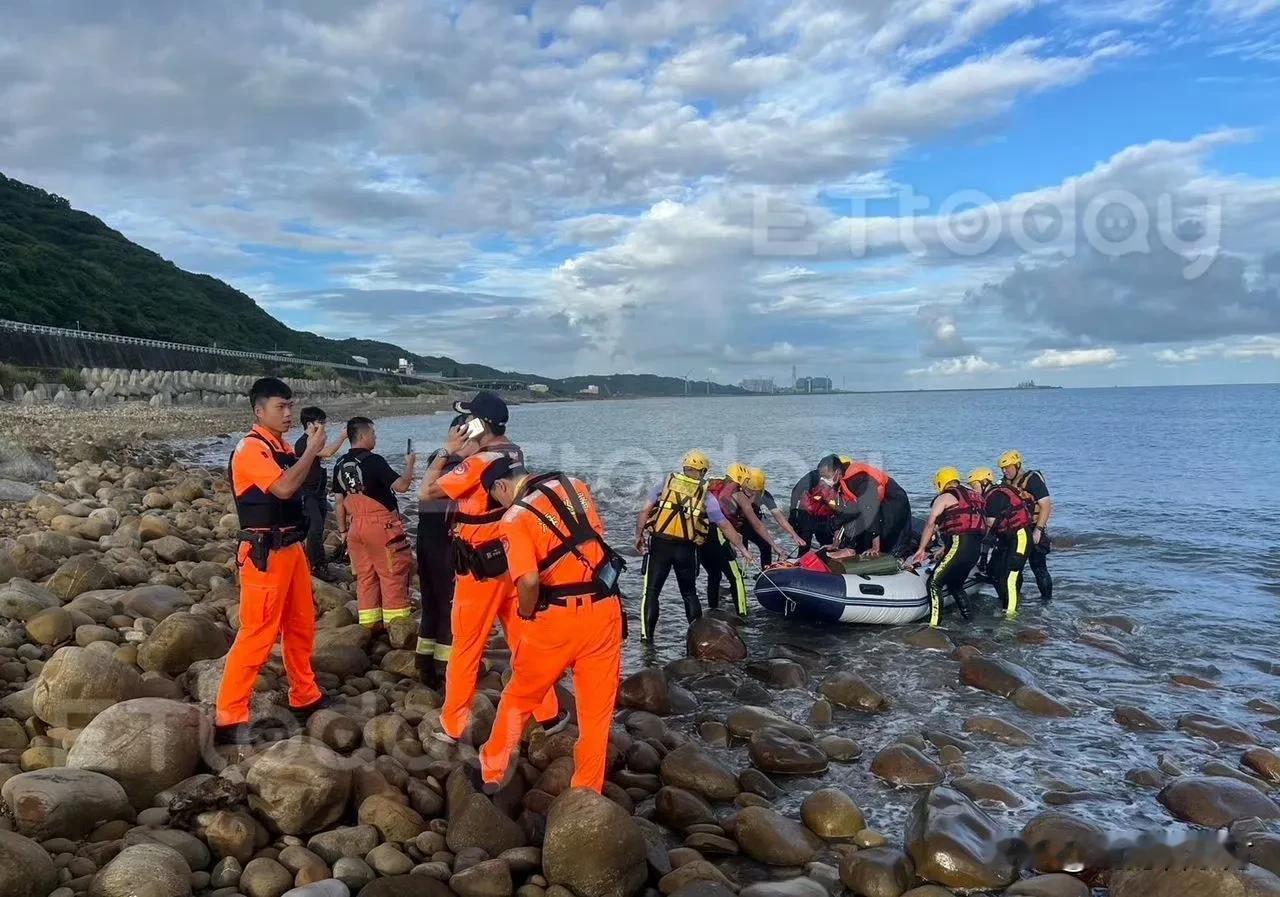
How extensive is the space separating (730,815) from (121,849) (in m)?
3.50

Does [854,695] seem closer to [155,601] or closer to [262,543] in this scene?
[262,543]

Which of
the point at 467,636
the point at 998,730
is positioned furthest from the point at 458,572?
the point at 998,730

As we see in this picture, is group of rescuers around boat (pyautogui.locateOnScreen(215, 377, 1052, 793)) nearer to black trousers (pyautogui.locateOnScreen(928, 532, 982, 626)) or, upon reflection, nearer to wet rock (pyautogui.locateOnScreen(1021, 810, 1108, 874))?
wet rock (pyautogui.locateOnScreen(1021, 810, 1108, 874))

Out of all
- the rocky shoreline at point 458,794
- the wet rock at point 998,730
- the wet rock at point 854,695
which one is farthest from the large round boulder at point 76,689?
the wet rock at point 998,730

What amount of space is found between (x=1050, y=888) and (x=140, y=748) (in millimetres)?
5180

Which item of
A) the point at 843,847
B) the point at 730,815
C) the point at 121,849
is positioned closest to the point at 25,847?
the point at 121,849

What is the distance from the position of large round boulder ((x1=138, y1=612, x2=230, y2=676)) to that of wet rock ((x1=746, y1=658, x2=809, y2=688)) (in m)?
5.04

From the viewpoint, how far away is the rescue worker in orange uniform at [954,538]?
35.3 ft

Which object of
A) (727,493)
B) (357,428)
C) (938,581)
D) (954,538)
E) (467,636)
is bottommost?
(938,581)

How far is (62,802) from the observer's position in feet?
13.3

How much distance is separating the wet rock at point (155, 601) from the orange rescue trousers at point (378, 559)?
1.70 m

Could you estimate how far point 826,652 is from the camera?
31.7ft

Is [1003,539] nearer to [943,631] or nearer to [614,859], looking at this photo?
[943,631]

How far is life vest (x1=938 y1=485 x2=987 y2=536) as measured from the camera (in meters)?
10.8
